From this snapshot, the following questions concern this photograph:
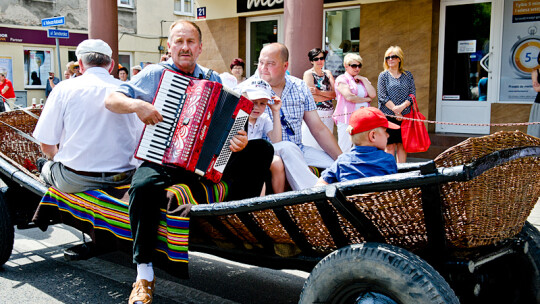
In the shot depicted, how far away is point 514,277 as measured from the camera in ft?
9.87

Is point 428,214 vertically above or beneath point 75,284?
above

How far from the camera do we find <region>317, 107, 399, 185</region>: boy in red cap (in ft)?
9.35

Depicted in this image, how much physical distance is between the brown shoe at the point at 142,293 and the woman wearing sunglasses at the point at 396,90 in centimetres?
452

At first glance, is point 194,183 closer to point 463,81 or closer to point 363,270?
point 363,270

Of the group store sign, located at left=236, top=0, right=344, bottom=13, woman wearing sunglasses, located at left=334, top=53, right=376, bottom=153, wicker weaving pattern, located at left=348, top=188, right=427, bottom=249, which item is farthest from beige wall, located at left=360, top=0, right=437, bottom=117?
wicker weaving pattern, located at left=348, top=188, right=427, bottom=249

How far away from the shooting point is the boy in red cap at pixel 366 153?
9.35ft

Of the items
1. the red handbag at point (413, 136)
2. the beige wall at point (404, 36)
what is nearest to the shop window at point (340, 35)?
the beige wall at point (404, 36)

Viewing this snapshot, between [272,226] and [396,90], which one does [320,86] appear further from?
[272,226]

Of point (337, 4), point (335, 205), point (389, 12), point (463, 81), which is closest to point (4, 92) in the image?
point (337, 4)

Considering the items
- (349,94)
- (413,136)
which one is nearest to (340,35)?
(349,94)

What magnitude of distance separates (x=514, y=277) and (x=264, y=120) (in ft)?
6.70

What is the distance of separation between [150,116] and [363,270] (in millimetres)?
1647

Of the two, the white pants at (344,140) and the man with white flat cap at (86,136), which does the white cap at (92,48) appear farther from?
the white pants at (344,140)

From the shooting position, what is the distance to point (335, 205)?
2453mm
